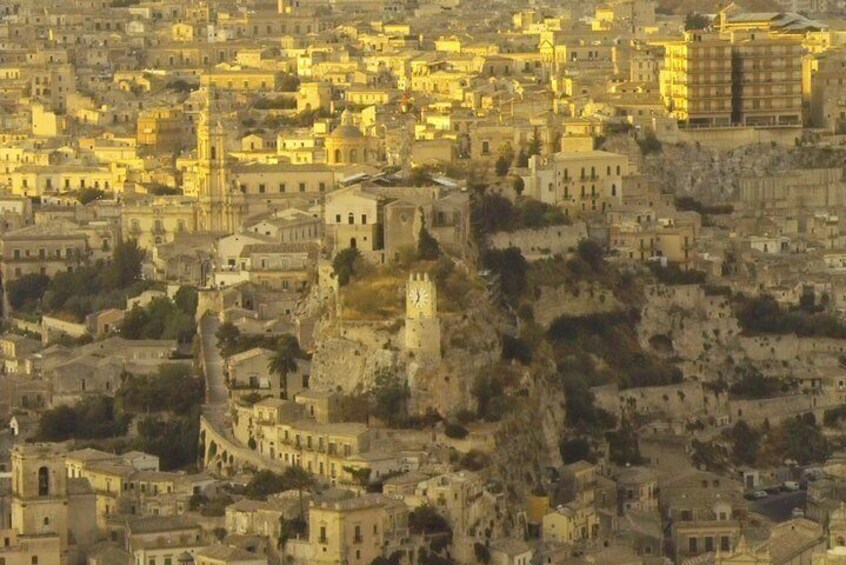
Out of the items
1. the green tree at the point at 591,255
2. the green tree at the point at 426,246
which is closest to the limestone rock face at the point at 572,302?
the green tree at the point at 591,255

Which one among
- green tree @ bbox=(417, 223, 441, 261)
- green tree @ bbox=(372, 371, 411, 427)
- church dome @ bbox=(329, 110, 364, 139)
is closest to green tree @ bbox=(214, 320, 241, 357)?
green tree @ bbox=(417, 223, 441, 261)

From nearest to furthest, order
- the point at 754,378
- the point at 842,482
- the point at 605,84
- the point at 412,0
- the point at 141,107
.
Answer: the point at 842,482, the point at 754,378, the point at 605,84, the point at 141,107, the point at 412,0

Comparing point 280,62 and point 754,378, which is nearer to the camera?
point 754,378

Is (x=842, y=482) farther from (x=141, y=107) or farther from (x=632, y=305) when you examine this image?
(x=141, y=107)

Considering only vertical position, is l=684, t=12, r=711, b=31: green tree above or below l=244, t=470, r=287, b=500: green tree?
above

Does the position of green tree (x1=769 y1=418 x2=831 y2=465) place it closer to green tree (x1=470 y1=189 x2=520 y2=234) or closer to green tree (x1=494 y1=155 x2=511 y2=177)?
green tree (x1=470 y1=189 x2=520 y2=234)

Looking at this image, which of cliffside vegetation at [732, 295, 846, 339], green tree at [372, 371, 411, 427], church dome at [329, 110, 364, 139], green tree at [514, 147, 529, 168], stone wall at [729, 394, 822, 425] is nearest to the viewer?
green tree at [372, 371, 411, 427]

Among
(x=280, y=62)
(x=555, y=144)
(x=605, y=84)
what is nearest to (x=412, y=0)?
(x=280, y=62)

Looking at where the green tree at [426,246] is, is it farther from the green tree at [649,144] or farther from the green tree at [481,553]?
the green tree at [649,144]
